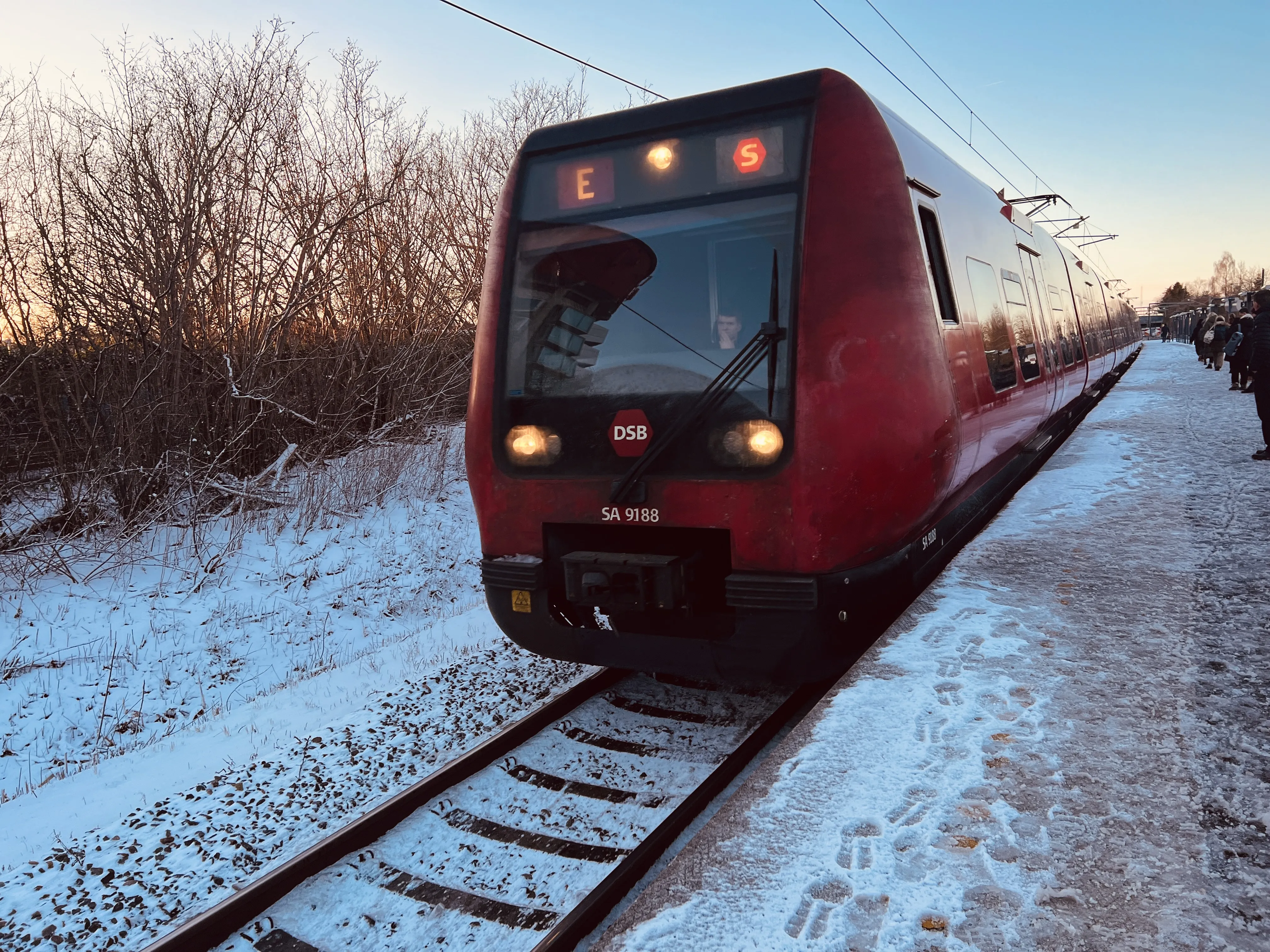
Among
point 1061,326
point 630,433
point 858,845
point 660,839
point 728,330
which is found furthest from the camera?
point 1061,326

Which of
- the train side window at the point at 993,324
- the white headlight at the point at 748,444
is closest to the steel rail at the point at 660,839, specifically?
the white headlight at the point at 748,444

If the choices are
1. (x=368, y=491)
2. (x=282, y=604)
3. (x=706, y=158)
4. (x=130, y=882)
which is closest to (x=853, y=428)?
(x=706, y=158)

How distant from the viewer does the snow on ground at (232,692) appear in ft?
11.4

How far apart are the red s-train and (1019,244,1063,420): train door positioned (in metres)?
3.96

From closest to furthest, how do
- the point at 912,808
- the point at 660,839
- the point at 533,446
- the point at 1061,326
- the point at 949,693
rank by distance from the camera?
the point at 912,808, the point at 660,839, the point at 949,693, the point at 533,446, the point at 1061,326

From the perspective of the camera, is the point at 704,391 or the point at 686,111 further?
the point at 686,111

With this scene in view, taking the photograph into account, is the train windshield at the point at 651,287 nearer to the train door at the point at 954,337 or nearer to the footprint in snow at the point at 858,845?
the train door at the point at 954,337

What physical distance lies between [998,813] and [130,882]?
311 cm

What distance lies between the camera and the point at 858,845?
257 cm

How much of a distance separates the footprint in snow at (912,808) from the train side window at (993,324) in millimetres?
3415

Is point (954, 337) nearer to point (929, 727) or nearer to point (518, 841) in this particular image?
point (929, 727)

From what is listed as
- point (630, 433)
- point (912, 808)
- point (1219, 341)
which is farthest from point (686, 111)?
point (1219, 341)

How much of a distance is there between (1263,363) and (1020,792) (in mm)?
8382

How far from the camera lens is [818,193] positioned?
3893 millimetres
